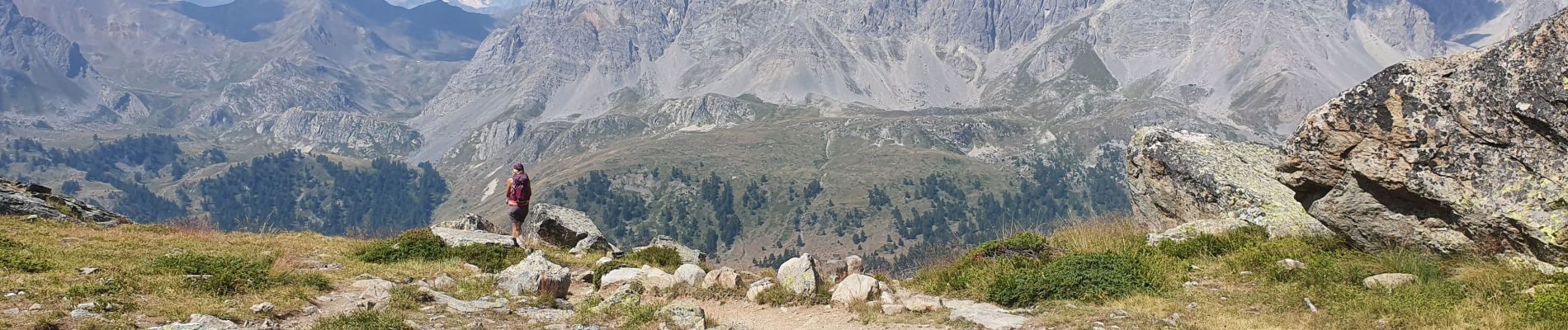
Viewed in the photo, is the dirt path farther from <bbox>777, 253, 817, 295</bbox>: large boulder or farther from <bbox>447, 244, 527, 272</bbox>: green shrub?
<bbox>447, 244, 527, 272</bbox>: green shrub

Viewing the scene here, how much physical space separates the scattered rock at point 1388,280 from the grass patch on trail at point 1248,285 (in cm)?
15

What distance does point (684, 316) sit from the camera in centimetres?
1244

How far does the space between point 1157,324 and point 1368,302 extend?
8.22ft

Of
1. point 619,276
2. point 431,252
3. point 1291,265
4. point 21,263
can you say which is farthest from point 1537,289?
point 21,263

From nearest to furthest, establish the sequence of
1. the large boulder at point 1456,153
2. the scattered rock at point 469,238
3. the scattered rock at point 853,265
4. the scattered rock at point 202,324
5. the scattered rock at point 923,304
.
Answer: the scattered rock at point 202,324 < the large boulder at point 1456,153 < the scattered rock at point 923,304 < the scattered rock at point 853,265 < the scattered rock at point 469,238

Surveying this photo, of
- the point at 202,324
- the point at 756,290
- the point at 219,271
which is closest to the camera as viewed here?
the point at 202,324

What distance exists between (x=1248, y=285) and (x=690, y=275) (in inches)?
393

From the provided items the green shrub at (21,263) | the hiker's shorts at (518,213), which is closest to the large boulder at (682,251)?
the hiker's shorts at (518,213)

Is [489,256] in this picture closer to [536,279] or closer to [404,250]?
[404,250]

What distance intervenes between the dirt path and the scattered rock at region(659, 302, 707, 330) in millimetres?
401

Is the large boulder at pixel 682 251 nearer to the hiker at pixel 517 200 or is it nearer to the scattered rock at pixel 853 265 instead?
the hiker at pixel 517 200

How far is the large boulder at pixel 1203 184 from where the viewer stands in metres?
16.7

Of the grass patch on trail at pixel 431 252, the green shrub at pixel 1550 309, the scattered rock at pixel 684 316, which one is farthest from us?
the grass patch on trail at pixel 431 252

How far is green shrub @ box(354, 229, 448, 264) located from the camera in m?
19.0
